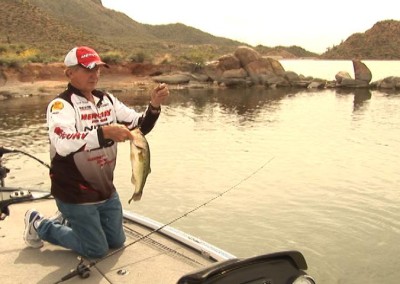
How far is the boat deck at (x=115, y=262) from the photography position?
4.76 m

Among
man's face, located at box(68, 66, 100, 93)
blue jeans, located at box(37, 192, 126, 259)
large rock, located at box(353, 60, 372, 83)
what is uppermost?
man's face, located at box(68, 66, 100, 93)

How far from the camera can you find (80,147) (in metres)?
4.56

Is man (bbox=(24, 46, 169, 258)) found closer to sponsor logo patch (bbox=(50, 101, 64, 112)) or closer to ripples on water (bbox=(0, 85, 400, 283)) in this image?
sponsor logo patch (bbox=(50, 101, 64, 112))

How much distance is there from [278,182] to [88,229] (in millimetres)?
8551

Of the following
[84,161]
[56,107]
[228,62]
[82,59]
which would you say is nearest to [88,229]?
[84,161]

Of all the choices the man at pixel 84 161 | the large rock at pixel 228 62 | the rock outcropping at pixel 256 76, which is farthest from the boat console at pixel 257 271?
the large rock at pixel 228 62

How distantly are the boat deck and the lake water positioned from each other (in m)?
1.10

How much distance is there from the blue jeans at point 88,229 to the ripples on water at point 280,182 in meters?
1.81

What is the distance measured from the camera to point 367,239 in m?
9.23

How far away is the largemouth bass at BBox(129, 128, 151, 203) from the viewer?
4.41 m

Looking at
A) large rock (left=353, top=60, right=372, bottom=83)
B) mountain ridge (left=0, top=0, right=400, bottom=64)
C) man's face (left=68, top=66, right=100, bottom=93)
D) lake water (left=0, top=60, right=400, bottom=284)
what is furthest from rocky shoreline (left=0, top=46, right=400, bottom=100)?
man's face (left=68, top=66, right=100, bottom=93)

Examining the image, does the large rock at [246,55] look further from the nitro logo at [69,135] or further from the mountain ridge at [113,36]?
the nitro logo at [69,135]

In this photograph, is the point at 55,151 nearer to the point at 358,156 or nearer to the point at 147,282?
the point at 147,282

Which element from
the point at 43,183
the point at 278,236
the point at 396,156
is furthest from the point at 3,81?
the point at 278,236
